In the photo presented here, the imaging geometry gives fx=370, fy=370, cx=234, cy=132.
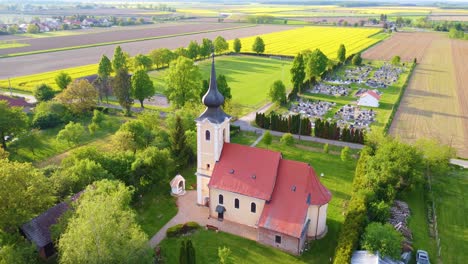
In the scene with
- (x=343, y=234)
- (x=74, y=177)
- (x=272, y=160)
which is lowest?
(x=343, y=234)

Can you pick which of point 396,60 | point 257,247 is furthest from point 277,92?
point 396,60

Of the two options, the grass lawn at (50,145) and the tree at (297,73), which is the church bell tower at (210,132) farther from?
the tree at (297,73)

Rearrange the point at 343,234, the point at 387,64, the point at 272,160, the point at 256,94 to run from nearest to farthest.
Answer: the point at 343,234
the point at 272,160
the point at 256,94
the point at 387,64

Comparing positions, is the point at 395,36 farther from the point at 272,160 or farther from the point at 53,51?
the point at 272,160

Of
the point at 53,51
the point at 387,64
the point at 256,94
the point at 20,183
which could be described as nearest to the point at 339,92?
the point at 256,94

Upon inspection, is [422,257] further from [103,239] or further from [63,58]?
[63,58]

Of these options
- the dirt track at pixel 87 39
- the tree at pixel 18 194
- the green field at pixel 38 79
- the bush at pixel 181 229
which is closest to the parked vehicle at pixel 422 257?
the bush at pixel 181 229
